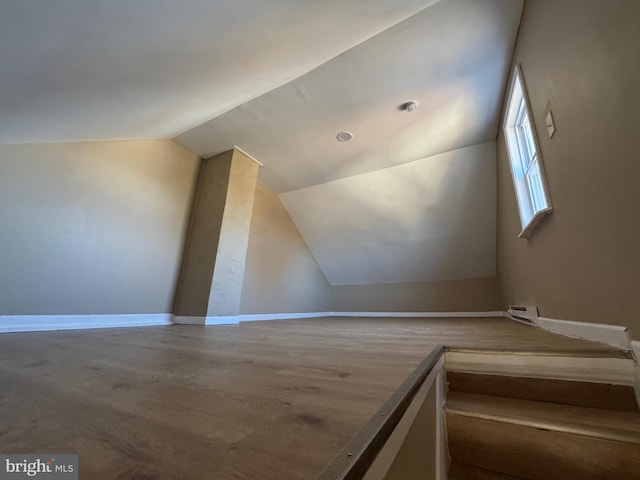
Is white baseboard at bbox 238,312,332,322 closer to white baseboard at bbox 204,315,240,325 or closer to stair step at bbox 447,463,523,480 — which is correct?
white baseboard at bbox 204,315,240,325

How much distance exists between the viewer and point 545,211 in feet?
5.76

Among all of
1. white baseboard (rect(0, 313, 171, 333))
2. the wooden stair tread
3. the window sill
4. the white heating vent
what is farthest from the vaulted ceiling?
the wooden stair tread

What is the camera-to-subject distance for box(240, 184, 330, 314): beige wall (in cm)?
412

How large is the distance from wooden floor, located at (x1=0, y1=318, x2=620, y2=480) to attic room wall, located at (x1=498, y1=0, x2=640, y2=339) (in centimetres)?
44

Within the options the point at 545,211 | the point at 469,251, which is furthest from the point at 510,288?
the point at 545,211

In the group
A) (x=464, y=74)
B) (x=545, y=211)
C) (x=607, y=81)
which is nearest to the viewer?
(x=607, y=81)

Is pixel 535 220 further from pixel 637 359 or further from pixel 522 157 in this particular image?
pixel 637 359

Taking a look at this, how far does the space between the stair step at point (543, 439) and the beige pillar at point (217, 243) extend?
9.35 feet

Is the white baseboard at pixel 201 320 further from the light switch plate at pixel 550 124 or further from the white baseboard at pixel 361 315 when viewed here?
the light switch plate at pixel 550 124

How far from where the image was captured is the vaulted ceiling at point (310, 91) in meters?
1.40

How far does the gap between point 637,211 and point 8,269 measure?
3.88 m

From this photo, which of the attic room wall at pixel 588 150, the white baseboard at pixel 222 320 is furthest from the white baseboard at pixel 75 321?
the attic room wall at pixel 588 150

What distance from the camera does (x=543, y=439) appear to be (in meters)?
0.86

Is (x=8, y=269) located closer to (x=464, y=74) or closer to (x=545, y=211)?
(x=545, y=211)
